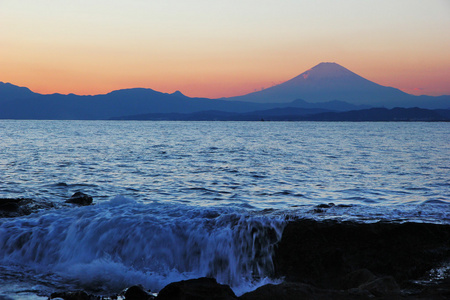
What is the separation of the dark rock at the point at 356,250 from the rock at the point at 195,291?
2.54 meters

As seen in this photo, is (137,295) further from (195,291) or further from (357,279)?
(357,279)

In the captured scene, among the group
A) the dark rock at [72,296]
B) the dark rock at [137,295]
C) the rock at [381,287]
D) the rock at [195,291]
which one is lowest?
the dark rock at [72,296]

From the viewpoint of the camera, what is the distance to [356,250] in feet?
25.0

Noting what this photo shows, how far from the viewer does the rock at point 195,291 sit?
5109mm

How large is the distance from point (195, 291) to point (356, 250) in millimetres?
3784

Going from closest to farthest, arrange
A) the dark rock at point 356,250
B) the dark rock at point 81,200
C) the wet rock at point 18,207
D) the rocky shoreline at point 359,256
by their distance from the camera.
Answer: the rocky shoreline at point 359,256 < the dark rock at point 356,250 < the wet rock at point 18,207 < the dark rock at point 81,200

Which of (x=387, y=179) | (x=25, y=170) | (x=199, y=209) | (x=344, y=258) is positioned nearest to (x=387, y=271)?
(x=344, y=258)

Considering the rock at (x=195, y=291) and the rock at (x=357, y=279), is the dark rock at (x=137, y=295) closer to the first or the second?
the rock at (x=195, y=291)

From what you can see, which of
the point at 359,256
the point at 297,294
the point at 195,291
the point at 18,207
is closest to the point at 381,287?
the point at 297,294

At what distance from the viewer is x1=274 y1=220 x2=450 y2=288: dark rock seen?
7234 millimetres

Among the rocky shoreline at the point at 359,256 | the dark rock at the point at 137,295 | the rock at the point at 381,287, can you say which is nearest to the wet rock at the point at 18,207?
the rocky shoreline at the point at 359,256

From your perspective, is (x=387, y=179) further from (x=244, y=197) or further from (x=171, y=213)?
(x=171, y=213)

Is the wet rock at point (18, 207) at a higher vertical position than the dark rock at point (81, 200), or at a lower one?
higher

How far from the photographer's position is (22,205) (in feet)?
38.6
